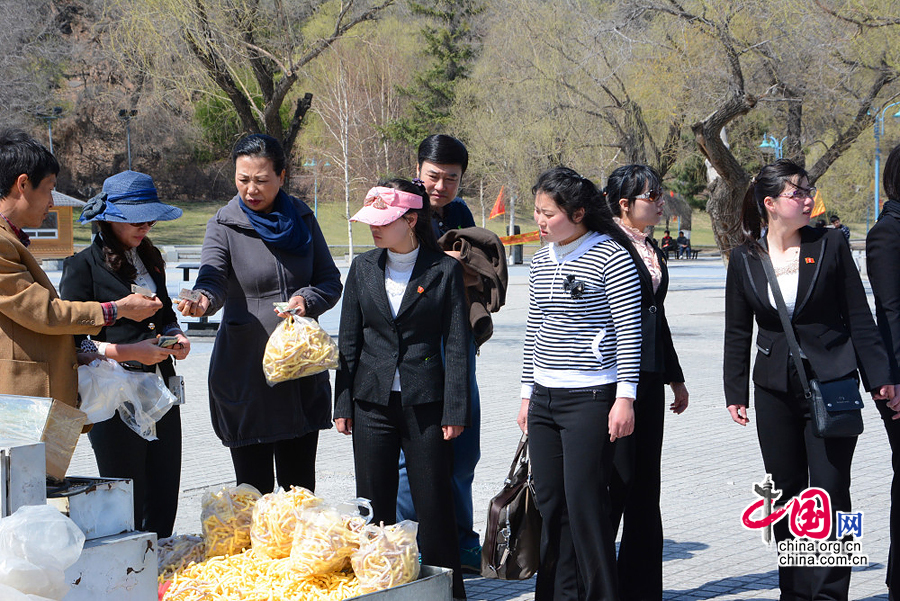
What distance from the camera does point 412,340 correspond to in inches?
165

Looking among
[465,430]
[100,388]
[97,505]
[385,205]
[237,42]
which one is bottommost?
[465,430]

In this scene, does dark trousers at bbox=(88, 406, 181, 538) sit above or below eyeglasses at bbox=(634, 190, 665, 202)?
below

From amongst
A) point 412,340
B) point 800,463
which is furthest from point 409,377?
point 800,463

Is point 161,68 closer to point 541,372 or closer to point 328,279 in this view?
point 328,279

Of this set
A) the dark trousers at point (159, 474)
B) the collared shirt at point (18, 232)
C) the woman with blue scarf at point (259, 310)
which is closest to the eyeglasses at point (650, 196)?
the woman with blue scarf at point (259, 310)

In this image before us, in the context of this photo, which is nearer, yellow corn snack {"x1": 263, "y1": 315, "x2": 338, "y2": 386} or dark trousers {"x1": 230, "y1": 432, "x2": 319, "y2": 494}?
yellow corn snack {"x1": 263, "y1": 315, "x2": 338, "y2": 386}

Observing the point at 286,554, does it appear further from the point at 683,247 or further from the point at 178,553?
the point at 683,247

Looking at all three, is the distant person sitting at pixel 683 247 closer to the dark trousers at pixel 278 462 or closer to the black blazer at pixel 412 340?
the dark trousers at pixel 278 462

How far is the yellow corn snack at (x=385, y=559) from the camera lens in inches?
135

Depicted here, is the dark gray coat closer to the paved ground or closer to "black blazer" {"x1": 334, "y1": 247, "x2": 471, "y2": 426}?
"black blazer" {"x1": 334, "y1": 247, "x2": 471, "y2": 426}

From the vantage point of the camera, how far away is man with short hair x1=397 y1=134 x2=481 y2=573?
16.1ft

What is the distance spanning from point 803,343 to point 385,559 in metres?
2.00

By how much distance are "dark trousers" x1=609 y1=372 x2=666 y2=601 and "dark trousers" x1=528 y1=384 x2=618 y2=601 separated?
1.10ft

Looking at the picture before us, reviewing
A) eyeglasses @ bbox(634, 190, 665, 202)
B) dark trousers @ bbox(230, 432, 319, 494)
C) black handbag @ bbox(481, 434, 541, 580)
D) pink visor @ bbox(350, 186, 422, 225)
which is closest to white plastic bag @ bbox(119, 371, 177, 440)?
dark trousers @ bbox(230, 432, 319, 494)
